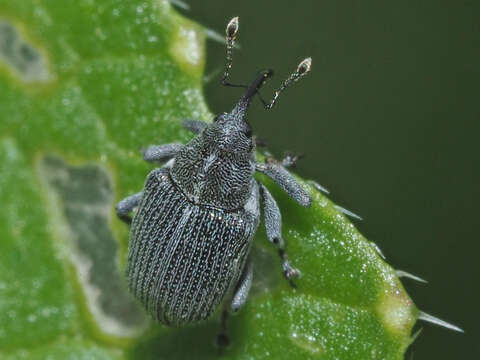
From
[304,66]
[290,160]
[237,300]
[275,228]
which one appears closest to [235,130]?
[290,160]

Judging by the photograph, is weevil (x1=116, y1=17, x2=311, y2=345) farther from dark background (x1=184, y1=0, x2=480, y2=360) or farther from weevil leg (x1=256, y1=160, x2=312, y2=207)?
dark background (x1=184, y1=0, x2=480, y2=360)

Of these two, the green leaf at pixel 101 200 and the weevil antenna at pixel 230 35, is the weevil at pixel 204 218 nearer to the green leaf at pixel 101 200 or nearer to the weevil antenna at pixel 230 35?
the weevil antenna at pixel 230 35

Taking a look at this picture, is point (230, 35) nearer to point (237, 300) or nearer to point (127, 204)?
point (127, 204)

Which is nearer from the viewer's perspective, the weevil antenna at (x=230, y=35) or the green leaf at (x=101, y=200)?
the green leaf at (x=101, y=200)

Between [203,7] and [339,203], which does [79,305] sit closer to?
[339,203]

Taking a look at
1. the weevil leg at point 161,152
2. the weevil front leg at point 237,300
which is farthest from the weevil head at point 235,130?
the weevil front leg at point 237,300

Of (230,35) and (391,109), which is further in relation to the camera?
(391,109)

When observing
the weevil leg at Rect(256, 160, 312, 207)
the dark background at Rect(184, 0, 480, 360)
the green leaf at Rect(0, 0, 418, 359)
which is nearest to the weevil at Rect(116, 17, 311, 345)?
the weevil leg at Rect(256, 160, 312, 207)

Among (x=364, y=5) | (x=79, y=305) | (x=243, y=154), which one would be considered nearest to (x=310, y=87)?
(x=364, y=5)
